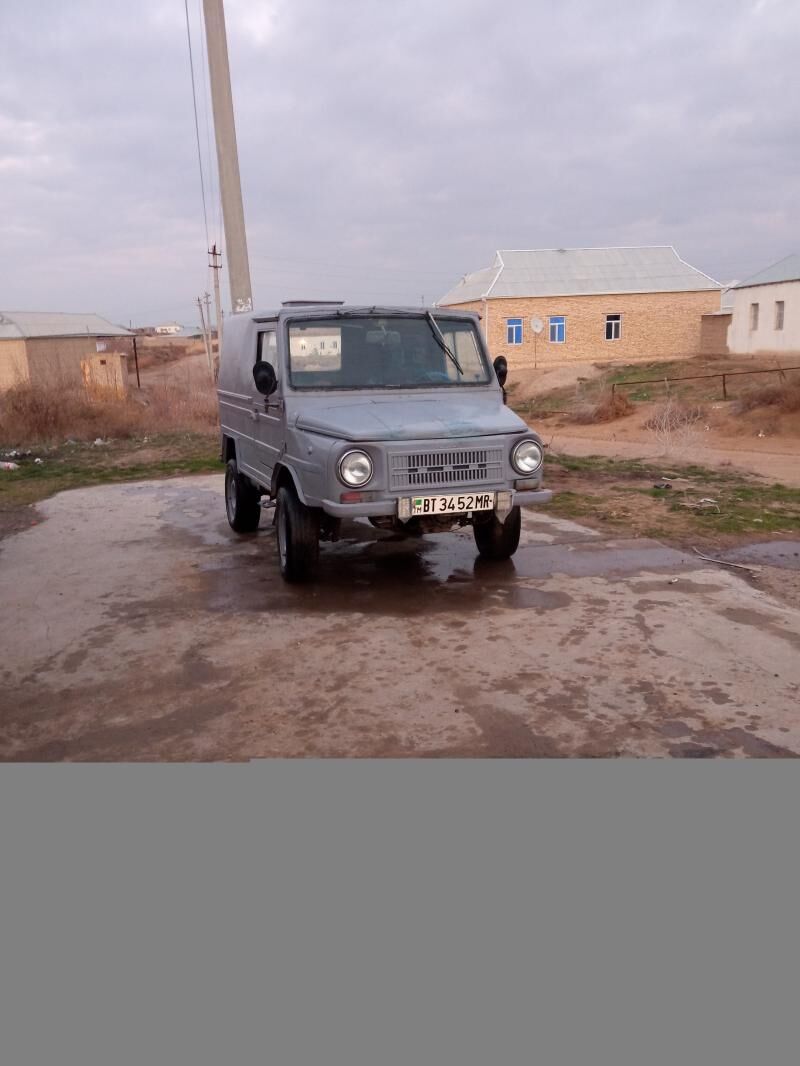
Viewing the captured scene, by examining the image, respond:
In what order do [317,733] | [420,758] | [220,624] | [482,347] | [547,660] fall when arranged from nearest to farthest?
[420,758], [317,733], [547,660], [220,624], [482,347]

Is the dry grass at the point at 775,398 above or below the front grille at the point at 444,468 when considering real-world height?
below

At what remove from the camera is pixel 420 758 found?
367 centimetres

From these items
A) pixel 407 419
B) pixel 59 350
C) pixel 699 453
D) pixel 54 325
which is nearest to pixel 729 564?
pixel 407 419

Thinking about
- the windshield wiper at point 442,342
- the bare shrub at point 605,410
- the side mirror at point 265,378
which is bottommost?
the bare shrub at point 605,410

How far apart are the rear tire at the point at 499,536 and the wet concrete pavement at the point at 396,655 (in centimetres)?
16

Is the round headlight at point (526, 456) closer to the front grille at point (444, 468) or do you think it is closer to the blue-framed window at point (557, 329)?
the front grille at point (444, 468)

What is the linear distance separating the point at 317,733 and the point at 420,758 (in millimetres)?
549

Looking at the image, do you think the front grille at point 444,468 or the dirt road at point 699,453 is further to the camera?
the dirt road at point 699,453

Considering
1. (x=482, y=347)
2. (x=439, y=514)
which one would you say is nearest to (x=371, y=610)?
(x=439, y=514)

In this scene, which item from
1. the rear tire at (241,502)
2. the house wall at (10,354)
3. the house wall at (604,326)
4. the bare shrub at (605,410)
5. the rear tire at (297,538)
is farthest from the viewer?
the house wall at (604,326)

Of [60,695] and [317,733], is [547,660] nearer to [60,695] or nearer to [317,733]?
[317,733]

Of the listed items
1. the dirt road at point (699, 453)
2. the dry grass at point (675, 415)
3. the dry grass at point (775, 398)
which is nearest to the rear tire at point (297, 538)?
the dirt road at point (699, 453)

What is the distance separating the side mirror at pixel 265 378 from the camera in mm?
6348

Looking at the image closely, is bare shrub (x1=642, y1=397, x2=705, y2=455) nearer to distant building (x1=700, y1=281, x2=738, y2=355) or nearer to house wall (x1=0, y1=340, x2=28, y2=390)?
distant building (x1=700, y1=281, x2=738, y2=355)
